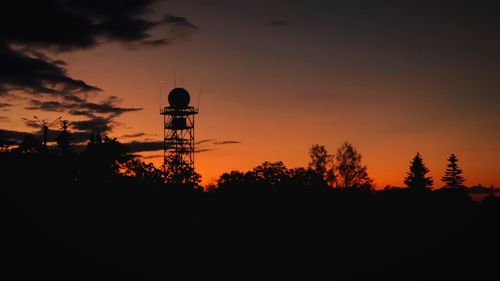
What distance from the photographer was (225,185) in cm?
9231

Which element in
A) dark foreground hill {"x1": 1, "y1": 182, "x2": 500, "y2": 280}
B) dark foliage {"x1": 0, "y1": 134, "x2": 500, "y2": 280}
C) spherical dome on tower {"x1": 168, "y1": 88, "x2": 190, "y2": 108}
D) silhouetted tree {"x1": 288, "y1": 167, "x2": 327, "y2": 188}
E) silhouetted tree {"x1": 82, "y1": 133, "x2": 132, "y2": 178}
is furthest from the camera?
silhouetted tree {"x1": 288, "y1": 167, "x2": 327, "y2": 188}

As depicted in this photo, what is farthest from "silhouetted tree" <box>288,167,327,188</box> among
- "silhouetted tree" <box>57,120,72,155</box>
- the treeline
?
"silhouetted tree" <box>57,120,72,155</box>

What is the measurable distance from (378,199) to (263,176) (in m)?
20.2

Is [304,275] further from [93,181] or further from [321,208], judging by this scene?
[93,181]

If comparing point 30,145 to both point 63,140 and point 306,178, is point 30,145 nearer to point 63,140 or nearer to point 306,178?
point 63,140

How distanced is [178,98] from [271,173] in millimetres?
27202

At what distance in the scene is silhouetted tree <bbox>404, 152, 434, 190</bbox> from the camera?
103812 mm

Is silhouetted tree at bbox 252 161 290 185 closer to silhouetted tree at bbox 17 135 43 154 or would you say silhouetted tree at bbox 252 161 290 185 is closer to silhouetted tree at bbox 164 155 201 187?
silhouetted tree at bbox 164 155 201 187

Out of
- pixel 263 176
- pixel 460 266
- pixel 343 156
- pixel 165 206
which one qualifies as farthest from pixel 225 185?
pixel 460 266

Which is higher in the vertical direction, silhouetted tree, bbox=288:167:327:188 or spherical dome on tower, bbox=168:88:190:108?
spherical dome on tower, bbox=168:88:190:108

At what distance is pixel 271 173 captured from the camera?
3794 inches

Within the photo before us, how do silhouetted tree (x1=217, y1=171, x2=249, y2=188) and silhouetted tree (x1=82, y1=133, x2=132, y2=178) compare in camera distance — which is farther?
silhouetted tree (x1=217, y1=171, x2=249, y2=188)

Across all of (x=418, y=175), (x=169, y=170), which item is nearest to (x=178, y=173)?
(x=169, y=170)

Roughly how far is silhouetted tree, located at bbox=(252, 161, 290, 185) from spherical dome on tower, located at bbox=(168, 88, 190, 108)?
24219mm
